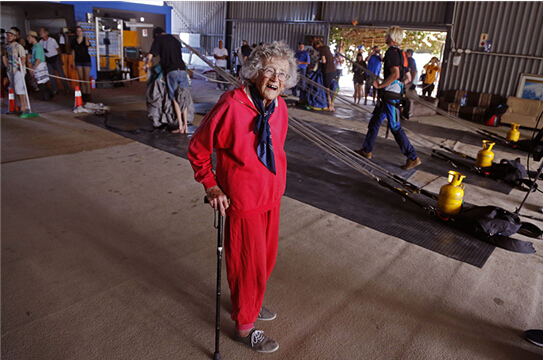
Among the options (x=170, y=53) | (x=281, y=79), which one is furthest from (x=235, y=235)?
(x=170, y=53)

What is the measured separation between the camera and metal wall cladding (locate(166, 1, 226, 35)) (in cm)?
2020

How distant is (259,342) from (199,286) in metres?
0.74

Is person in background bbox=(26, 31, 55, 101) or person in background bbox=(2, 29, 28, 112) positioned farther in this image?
person in background bbox=(26, 31, 55, 101)

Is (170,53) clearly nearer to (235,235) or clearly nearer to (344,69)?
(235,235)

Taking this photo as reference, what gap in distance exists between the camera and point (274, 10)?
16953mm

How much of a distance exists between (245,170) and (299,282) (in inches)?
48.7

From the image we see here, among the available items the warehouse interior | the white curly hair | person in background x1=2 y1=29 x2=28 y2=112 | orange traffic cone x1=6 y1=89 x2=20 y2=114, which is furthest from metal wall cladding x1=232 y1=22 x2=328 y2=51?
the white curly hair

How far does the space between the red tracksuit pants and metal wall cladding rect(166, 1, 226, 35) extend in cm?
1942

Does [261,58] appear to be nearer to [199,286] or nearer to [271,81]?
[271,81]

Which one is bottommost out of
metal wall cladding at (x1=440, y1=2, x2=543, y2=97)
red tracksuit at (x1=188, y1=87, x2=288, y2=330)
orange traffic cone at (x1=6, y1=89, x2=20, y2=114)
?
orange traffic cone at (x1=6, y1=89, x2=20, y2=114)

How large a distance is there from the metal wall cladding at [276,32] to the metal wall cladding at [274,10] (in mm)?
285

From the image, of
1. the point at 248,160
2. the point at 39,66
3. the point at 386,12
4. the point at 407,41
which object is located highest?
the point at 386,12

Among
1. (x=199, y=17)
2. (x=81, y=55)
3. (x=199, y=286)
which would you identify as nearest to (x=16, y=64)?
(x=81, y=55)

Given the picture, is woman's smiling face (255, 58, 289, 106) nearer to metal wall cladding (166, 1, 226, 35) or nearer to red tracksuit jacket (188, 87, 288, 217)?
red tracksuit jacket (188, 87, 288, 217)
